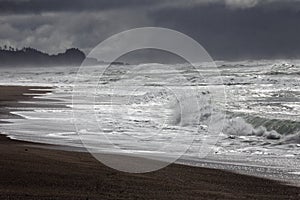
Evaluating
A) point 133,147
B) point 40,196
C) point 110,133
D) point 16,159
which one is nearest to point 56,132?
point 110,133

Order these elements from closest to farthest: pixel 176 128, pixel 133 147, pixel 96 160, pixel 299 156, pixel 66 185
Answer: pixel 66 185 → pixel 96 160 → pixel 299 156 → pixel 133 147 → pixel 176 128

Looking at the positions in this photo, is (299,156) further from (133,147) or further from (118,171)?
(118,171)

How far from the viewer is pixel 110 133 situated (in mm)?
16172

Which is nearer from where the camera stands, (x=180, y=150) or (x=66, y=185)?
(x=66, y=185)

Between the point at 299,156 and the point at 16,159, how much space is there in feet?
20.3

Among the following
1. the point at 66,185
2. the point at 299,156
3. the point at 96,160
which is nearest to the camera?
the point at 66,185

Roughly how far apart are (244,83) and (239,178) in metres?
46.9

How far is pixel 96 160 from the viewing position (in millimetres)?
10375

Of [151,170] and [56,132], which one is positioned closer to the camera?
[151,170]

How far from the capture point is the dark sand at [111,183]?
283 inches

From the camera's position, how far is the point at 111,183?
7.94m

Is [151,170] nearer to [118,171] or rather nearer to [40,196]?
[118,171]

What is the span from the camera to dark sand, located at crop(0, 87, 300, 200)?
7.20 m

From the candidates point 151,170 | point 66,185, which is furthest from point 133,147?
point 66,185
